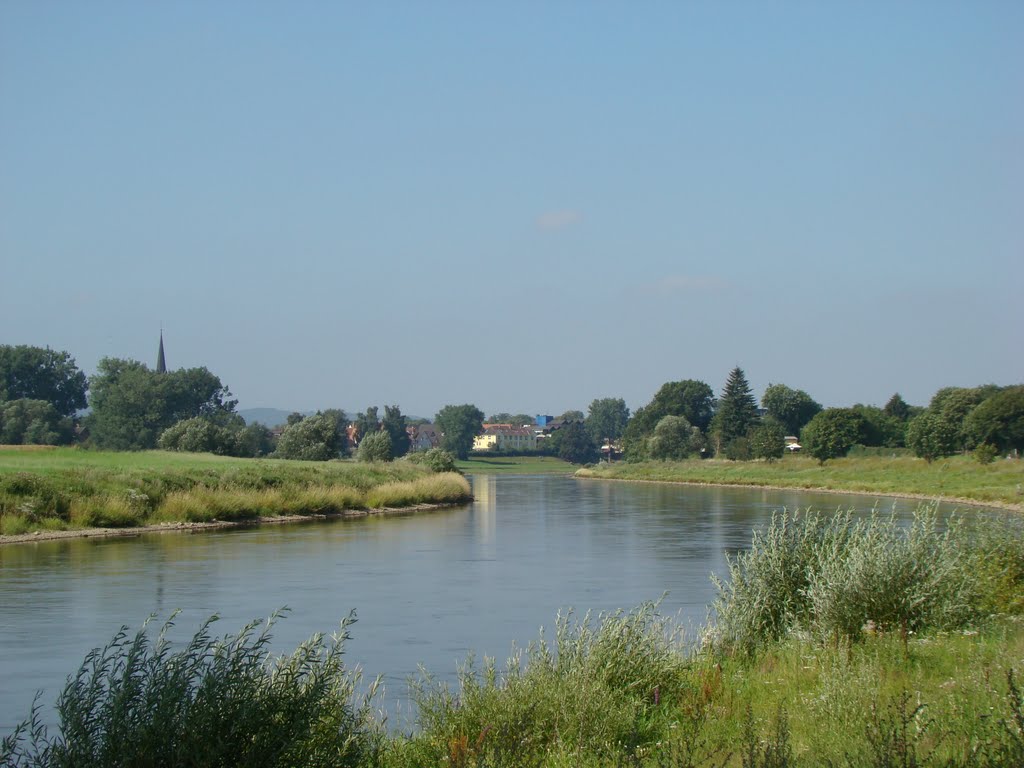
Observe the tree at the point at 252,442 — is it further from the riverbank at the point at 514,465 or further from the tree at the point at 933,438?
the tree at the point at 933,438

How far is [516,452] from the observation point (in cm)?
18125

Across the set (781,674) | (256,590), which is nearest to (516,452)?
(256,590)

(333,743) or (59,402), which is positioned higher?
(59,402)

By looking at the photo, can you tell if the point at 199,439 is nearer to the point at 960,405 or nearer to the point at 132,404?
the point at 132,404

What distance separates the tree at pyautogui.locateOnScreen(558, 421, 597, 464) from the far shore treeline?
35.1 m

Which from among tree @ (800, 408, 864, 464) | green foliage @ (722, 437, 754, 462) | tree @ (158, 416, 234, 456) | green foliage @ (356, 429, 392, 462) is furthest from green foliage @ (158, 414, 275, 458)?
green foliage @ (722, 437, 754, 462)

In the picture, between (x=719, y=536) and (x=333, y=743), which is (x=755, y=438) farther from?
(x=333, y=743)

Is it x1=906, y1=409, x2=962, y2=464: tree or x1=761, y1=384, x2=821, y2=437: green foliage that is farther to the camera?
x1=761, y1=384, x2=821, y2=437: green foliage

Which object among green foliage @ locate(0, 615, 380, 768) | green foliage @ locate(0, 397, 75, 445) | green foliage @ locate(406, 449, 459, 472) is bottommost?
green foliage @ locate(0, 615, 380, 768)

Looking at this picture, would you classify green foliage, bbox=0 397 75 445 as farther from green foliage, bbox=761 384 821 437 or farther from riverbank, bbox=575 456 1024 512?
green foliage, bbox=761 384 821 437

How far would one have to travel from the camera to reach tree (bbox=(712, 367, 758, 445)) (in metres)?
109

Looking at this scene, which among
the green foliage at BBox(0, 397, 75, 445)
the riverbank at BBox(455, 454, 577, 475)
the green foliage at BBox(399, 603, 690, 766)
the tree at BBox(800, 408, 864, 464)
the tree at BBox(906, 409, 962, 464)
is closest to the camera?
the green foliage at BBox(399, 603, 690, 766)

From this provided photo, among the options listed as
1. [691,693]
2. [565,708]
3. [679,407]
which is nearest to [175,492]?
[691,693]

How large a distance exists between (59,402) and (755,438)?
7260 centimetres
